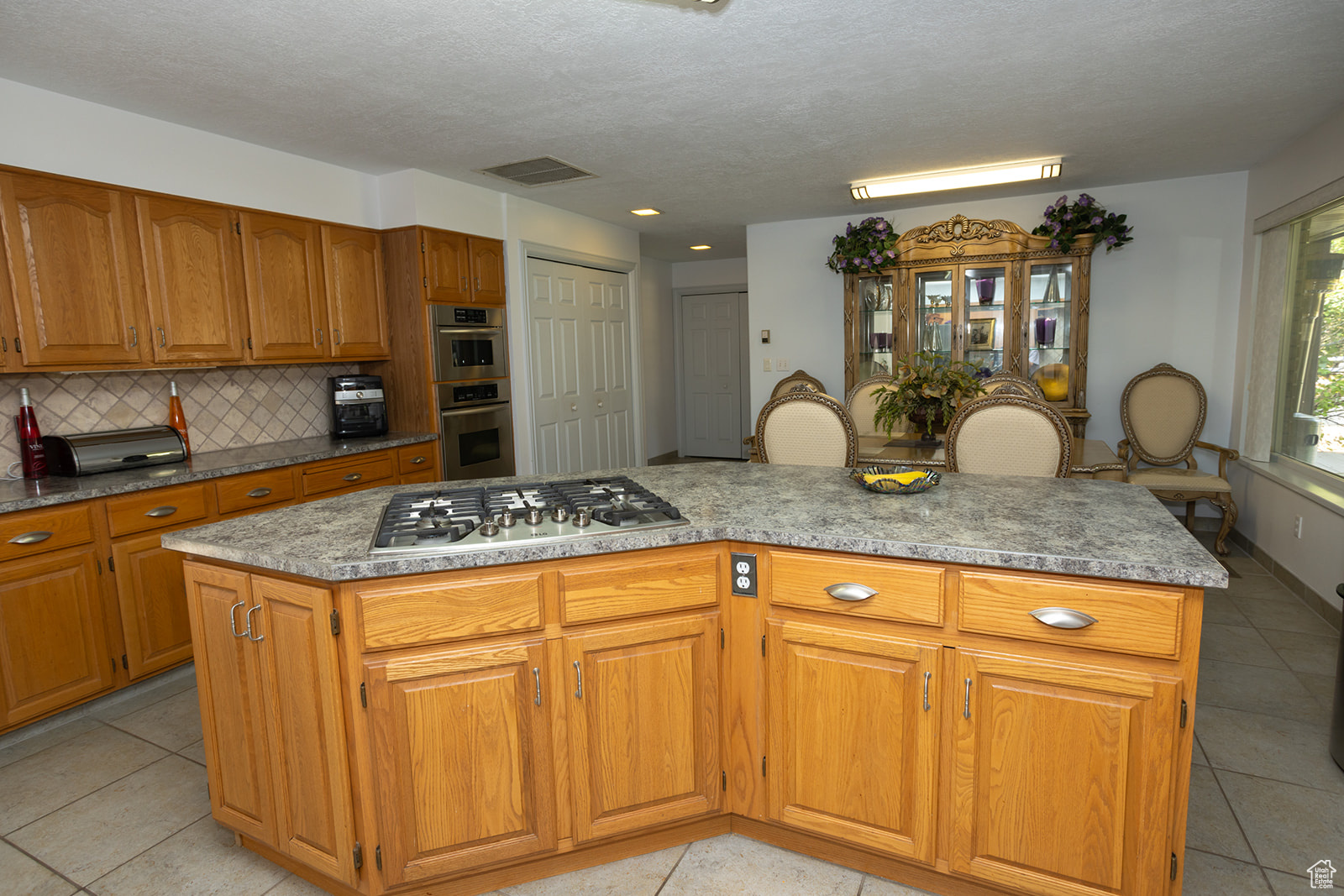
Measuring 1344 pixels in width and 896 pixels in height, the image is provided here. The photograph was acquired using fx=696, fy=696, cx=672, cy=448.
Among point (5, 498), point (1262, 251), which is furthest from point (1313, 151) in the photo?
point (5, 498)

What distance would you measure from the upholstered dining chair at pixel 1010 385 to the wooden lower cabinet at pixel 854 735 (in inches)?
86.0

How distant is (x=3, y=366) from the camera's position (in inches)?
103

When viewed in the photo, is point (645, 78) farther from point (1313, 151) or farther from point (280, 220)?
point (1313, 151)

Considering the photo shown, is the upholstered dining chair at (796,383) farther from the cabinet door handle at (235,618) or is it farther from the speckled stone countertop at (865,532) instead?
the cabinet door handle at (235,618)

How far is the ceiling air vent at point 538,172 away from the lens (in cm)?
390

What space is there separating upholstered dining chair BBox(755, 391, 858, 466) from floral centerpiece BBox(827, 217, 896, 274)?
101 inches

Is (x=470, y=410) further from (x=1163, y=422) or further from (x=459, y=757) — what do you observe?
(x=1163, y=422)

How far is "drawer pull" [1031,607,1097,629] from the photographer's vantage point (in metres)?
1.39

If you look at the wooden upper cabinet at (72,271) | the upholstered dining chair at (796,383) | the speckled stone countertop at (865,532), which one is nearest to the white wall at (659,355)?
the upholstered dining chair at (796,383)

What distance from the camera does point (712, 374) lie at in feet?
26.5

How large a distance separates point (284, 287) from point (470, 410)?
1.23 m

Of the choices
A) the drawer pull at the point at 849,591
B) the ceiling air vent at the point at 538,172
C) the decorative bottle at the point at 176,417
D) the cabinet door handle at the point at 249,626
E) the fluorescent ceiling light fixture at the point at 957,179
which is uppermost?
the ceiling air vent at the point at 538,172

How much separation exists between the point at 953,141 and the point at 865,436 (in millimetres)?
1685

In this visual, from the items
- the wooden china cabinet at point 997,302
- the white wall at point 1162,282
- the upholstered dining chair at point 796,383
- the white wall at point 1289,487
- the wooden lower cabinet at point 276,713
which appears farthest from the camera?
the upholstered dining chair at point 796,383
